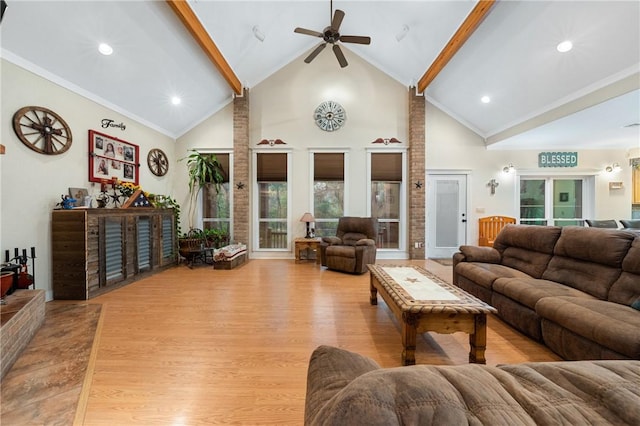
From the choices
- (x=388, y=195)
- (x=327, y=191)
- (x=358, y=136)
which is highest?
(x=358, y=136)

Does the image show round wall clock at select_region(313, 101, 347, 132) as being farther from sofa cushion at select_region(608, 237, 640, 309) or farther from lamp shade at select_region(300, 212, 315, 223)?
sofa cushion at select_region(608, 237, 640, 309)

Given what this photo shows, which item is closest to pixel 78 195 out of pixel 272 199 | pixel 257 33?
pixel 272 199

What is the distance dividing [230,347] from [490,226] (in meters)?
6.15

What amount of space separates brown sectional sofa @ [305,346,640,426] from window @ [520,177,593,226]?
700cm

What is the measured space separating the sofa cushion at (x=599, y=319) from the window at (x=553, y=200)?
16.8ft

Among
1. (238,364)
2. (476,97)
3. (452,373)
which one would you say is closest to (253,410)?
(238,364)

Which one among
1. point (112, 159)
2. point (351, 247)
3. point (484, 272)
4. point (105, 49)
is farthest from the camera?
point (351, 247)

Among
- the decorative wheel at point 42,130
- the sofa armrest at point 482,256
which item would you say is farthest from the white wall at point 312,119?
the sofa armrest at point 482,256

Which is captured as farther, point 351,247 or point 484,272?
point 351,247

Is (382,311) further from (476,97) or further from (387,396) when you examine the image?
(476,97)

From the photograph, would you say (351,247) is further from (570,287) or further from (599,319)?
(599,319)

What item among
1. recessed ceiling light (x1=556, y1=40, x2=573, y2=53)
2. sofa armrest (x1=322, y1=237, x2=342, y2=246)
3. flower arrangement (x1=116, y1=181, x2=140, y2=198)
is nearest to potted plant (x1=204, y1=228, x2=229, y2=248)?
flower arrangement (x1=116, y1=181, x2=140, y2=198)

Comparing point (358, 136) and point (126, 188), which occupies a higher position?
point (358, 136)

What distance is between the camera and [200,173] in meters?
5.80
